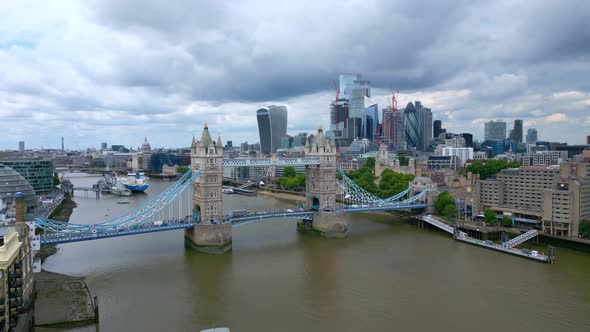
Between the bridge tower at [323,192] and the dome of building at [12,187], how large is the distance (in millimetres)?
29540

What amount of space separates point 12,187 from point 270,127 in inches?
4755

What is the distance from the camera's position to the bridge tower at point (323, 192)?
40531 millimetres

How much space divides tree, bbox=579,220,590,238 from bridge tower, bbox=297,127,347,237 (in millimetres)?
20330

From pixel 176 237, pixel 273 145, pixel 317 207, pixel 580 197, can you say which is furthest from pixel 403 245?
pixel 273 145

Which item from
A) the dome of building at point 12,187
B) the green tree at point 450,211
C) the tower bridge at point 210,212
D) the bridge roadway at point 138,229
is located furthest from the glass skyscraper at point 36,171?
the green tree at point 450,211

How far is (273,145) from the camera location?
165250 millimetres

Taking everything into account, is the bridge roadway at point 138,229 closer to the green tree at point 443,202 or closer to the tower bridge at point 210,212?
the tower bridge at point 210,212

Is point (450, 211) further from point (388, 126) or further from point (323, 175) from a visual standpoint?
point (388, 126)

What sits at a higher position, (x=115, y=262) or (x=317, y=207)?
(x=317, y=207)

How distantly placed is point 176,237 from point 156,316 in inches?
685

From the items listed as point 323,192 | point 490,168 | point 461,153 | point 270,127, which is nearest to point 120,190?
point 323,192

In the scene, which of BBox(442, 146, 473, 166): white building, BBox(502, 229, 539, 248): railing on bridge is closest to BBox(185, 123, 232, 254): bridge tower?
BBox(502, 229, 539, 248): railing on bridge

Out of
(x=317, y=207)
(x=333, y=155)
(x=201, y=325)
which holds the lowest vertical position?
(x=201, y=325)

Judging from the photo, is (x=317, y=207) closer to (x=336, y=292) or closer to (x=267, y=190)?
(x=336, y=292)
